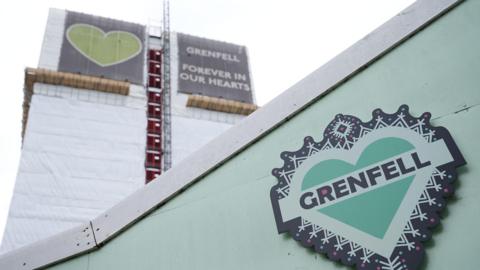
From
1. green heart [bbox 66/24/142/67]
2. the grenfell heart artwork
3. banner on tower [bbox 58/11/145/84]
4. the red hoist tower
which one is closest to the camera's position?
the grenfell heart artwork

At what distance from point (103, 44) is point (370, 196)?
37741mm

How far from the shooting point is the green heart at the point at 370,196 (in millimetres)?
3828

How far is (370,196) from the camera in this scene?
4.00m

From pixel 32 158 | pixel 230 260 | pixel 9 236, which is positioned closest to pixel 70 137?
pixel 32 158

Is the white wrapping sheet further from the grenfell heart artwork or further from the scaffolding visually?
the grenfell heart artwork

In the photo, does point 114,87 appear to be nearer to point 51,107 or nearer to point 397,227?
point 51,107

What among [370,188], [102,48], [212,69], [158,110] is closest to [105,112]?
[158,110]

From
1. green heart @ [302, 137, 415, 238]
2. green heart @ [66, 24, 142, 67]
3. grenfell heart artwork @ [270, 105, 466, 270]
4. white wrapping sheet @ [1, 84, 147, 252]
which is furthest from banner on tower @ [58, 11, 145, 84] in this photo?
green heart @ [302, 137, 415, 238]

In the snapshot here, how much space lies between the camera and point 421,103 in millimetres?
4152

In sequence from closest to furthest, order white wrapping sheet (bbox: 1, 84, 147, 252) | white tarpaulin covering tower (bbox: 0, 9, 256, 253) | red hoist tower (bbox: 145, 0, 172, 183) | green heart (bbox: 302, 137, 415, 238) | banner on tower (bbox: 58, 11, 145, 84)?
green heart (bbox: 302, 137, 415, 238), white wrapping sheet (bbox: 1, 84, 147, 252), white tarpaulin covering tower (bbox: 0, 9, 256, 253), red hoist tower (bbox: 145, 0, 172, 183), banner on tower (bbox: 58, 11, 145, 84)

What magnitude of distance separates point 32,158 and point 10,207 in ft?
13.2

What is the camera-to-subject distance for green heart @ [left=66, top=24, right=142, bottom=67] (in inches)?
1447

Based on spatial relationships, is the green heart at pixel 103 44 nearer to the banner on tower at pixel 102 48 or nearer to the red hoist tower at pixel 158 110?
the banner on tower at pixel 102 48

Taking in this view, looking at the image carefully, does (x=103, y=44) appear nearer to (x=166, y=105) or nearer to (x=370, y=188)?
(x=166, y=105)
